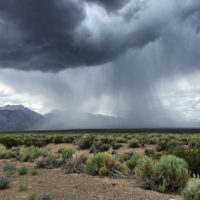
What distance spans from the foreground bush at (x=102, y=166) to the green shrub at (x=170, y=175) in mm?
2536

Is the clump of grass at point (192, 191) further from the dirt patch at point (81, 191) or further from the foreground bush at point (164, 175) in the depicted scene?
the foreground bush at point (164, 175)

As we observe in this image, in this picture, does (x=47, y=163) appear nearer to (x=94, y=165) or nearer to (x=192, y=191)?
(x=94, y=165)

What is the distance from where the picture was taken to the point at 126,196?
5.65 metres

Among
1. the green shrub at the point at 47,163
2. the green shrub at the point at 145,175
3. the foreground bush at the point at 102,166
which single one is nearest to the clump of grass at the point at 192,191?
the green shrub at the point at 145,175

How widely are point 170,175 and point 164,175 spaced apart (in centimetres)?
20

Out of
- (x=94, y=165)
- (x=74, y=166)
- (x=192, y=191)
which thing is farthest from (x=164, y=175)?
(x=74, y=166)

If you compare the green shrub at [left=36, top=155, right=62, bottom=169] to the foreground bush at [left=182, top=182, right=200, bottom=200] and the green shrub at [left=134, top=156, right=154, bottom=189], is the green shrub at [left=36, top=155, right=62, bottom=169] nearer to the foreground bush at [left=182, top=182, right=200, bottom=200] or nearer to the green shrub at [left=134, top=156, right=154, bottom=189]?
the green shrub at [left=134, top=156, right=154, bottom=189]

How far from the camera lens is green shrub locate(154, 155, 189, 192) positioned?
6.44 m

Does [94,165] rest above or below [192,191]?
below

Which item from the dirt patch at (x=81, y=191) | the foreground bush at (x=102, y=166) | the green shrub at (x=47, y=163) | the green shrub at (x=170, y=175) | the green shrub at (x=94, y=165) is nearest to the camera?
the dirt patch at (x=81, y=191)

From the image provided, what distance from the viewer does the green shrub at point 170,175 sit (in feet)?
21.1

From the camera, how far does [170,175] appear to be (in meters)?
6.59

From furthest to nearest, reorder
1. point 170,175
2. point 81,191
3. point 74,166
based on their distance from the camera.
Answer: point 74,166 < point 170,175 < point 81,191

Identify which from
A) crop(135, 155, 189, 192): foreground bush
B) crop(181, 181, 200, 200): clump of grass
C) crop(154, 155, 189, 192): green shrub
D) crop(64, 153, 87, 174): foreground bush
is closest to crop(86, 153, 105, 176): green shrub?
crop(64, 153, 87, 174): foreground bush
